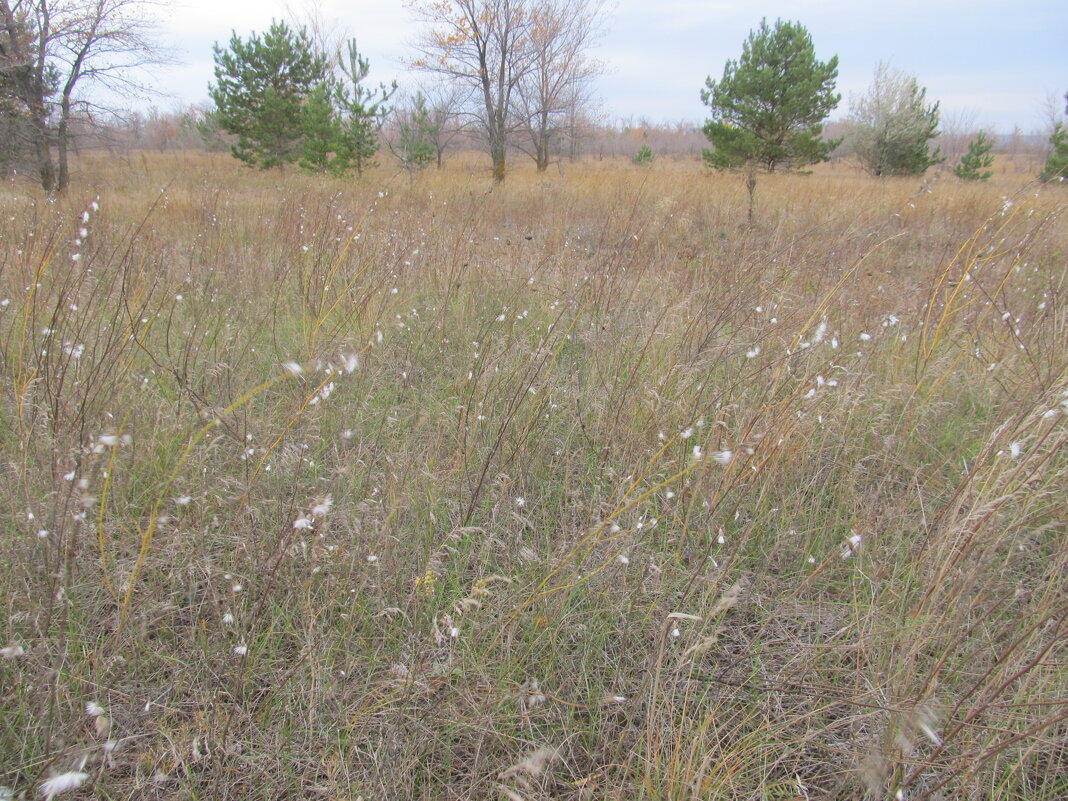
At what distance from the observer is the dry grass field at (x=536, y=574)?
3.88ft

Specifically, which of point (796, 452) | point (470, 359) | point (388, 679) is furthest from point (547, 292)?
point (388, 679)

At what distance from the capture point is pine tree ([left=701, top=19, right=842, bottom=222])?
14.8 m

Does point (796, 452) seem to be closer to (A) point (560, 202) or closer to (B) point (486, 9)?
(A) point (560, 202)

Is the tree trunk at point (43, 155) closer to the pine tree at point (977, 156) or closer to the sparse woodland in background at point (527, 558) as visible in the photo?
the sparse woodland in background at point (527, 558)

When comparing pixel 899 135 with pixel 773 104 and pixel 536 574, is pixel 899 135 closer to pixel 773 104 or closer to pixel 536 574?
pixel 773 104

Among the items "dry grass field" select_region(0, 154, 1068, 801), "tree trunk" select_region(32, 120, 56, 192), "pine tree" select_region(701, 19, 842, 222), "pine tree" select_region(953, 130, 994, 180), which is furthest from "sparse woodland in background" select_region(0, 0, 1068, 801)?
"pine tree" select_region(953, 130, 994, 180)

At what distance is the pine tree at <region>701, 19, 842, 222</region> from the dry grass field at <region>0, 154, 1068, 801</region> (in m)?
14.2

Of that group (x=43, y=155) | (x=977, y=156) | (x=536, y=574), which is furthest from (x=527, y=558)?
(x=977, y=156)

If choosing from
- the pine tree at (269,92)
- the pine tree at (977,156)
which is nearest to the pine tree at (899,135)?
the pine tree at (977,156)

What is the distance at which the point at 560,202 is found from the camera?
862 cm

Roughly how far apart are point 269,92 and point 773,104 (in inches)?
558

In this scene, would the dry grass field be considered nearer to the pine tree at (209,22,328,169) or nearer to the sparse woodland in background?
the sparse woodland in background

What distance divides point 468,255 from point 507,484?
3015 millimetres

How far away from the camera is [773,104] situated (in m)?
15.4
